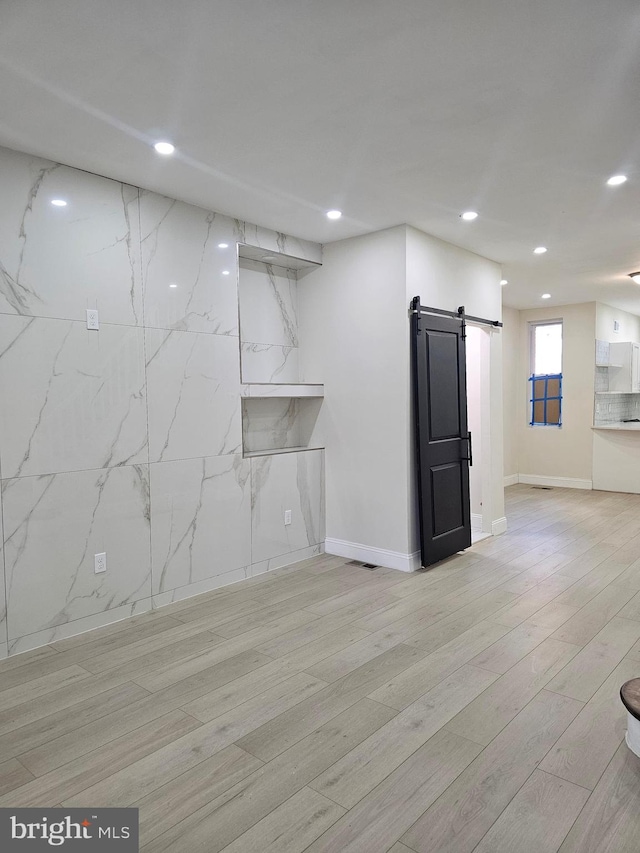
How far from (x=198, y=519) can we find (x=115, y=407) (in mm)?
1024

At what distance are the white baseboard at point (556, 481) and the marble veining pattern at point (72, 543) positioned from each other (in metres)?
6.88

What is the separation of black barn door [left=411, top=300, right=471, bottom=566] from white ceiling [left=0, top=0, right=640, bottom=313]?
1.05m

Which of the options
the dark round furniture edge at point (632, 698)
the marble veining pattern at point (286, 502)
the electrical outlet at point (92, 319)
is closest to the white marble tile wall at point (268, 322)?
the marble veining pattern at point (286, 502)

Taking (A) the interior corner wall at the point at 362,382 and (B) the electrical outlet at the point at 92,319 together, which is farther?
(A) the interior corner wall at the point at 362,382

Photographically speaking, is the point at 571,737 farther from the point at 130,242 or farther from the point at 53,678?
the point at 130,242

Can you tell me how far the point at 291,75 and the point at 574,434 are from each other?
24.6 ft

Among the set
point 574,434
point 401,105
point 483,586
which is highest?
point 401,105

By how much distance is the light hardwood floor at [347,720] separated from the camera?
1.86 meters

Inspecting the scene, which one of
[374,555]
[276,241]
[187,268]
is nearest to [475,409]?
[374,555]

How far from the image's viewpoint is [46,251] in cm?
323

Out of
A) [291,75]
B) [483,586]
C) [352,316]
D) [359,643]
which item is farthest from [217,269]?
[483,586]

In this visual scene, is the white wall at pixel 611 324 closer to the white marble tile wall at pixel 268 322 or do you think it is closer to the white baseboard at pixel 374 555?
the white marble tile wall at pixel 268 322

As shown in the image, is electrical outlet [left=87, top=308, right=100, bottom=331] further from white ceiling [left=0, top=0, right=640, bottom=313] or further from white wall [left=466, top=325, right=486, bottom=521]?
white wall [left=466, top=325, right=486, bottom=521]

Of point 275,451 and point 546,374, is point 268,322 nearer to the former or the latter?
point 275,451
